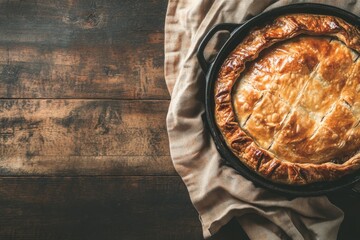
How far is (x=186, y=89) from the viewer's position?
1.91 meters

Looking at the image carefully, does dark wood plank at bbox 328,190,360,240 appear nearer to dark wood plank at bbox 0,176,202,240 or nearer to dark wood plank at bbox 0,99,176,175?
dark wood plank at bbox 0,176,202,240

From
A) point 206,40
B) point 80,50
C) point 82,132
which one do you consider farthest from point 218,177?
point 80,50

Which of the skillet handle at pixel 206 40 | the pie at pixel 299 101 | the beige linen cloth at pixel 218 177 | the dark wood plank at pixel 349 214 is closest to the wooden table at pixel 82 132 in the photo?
the beige linen cloth at pixel 218 177

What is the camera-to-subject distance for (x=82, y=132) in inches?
84.4

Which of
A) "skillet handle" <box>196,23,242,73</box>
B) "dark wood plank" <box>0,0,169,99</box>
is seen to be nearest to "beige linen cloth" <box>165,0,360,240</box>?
"skillet handle" <box>196,23,242,73</box>

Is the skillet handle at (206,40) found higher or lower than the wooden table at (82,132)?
higher

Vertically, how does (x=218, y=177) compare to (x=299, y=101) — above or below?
below

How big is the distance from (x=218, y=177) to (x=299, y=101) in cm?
49

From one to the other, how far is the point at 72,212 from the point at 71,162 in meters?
0.25

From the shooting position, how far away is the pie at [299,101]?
170 cm

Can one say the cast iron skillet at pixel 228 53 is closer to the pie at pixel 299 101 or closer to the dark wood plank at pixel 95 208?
the pie at pixel 299 101

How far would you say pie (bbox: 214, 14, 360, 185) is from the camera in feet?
5.59

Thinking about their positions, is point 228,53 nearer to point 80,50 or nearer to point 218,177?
point 218,177

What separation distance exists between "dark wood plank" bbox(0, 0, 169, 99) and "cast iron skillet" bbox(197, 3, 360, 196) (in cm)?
44
